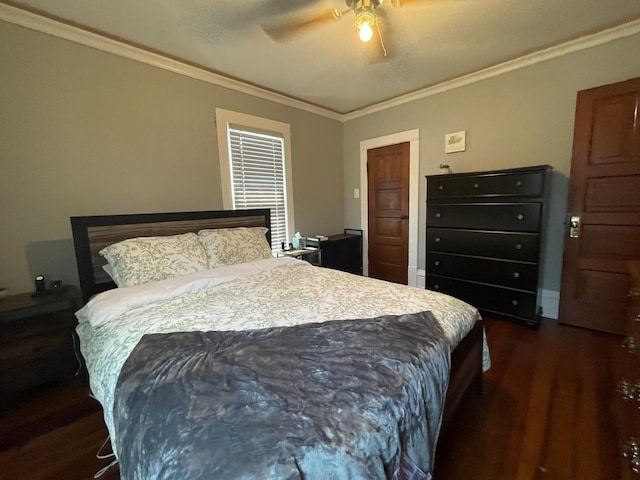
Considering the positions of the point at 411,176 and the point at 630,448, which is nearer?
the point at 630,448

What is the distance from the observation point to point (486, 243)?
262cm

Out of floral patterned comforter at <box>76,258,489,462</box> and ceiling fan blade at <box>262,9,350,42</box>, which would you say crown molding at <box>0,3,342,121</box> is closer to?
ceiling fan blade at <box>262,9,350,42</box>

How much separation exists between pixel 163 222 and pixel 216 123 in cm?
116

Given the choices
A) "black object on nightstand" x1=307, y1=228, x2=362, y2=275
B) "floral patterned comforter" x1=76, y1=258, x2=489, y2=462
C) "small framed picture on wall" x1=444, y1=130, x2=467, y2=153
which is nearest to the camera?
"floral patterned comforter" x1=76, y1=258, x2=489, y2=462

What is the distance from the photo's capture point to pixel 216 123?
109 inches

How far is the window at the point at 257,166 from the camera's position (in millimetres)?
2895

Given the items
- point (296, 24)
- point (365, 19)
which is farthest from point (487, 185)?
point (296, 24)

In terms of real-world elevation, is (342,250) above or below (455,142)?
below

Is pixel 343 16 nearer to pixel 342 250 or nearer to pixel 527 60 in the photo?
pixel 527 60

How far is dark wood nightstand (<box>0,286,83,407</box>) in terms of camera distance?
163 centimetres

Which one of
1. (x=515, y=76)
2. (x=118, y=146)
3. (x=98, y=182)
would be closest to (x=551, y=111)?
(x=515, y=76)

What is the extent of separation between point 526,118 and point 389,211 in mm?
1747

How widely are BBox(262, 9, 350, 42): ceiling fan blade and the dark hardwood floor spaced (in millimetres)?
2668

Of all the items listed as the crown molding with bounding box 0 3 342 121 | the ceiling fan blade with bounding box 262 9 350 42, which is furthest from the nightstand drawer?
the ceiling fan blade with bounding box 262 9 350 42
